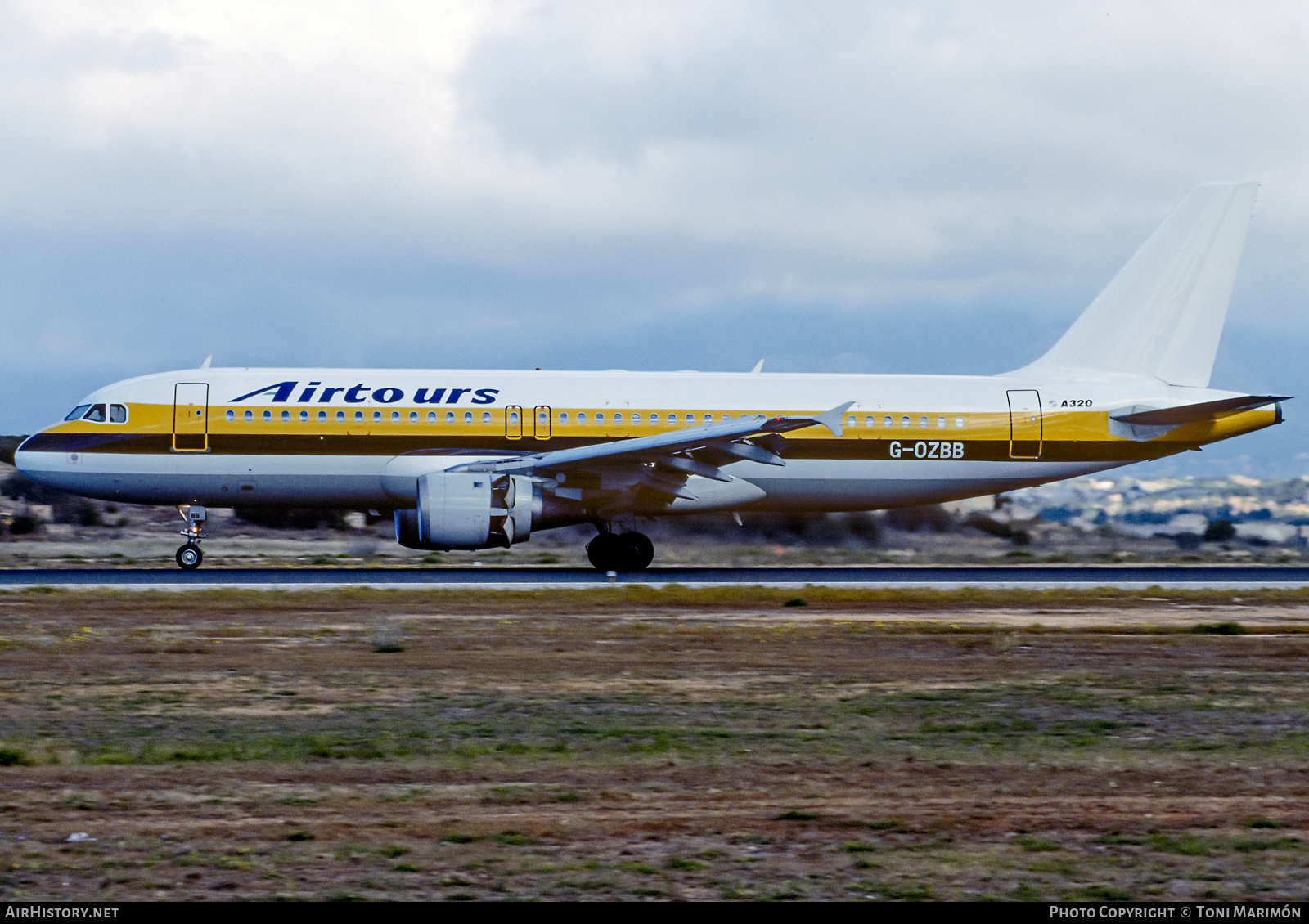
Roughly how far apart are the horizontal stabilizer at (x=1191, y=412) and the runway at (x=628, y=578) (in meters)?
3.01

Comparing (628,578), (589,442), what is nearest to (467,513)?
(628,578)

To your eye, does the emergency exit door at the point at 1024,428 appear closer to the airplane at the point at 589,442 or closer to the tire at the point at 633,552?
the airplane at the point at 589,442

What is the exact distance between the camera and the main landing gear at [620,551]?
24547 millimetres

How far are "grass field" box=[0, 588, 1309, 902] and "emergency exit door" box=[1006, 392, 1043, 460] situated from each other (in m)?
10.3

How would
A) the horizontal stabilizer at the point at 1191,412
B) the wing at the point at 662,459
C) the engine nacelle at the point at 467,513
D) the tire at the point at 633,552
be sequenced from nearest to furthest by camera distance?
the engine nacelle at the point at 467,513 < the wing at the point at 662,459 < the tire at the point at 633,552 < the horizontal stabilizer at the point at 1191,412

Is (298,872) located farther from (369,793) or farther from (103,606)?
(103,606)

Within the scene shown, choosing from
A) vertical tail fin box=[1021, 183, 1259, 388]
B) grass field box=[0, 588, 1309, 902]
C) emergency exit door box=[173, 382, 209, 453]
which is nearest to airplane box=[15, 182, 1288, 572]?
emergency exit door box=[173, 382, 209, 453]

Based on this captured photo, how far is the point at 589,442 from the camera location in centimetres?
2438

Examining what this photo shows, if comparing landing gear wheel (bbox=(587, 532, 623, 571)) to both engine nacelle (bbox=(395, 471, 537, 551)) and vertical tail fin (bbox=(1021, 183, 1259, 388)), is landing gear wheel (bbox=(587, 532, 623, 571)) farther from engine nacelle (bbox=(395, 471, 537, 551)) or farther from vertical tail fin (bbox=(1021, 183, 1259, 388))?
vertical tail fin (bbox=(1021, 183, 1259, 388))

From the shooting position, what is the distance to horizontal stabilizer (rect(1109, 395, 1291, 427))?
85.0 feet

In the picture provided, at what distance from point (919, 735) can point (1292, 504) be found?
95.6ft

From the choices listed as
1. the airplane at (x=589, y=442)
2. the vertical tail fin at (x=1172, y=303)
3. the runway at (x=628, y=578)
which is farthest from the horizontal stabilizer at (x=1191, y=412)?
the runway at (x=628, y=578)

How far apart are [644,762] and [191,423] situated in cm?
1761

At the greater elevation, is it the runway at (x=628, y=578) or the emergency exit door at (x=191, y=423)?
the emergency exit door at (x=191, y=423)
